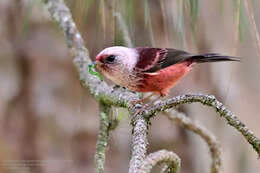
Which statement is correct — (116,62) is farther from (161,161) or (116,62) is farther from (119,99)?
(161,161)

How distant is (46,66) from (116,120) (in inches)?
78.2

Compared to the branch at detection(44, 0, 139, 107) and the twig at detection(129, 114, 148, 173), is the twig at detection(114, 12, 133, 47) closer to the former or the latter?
the branch at detection(44, 0, 139, 107)

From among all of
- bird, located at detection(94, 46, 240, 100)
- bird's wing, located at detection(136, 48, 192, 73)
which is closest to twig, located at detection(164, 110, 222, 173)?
bird, located at detection(94, 46, 240, 100)

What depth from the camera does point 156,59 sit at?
2.61 meters

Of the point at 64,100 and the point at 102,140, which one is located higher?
the point at 64,100

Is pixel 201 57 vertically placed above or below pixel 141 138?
above

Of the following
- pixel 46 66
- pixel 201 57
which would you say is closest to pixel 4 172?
pixel 46 66

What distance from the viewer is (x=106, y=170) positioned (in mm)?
4172

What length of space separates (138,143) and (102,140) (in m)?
0.53

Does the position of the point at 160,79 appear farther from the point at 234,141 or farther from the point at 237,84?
the point at 234,141

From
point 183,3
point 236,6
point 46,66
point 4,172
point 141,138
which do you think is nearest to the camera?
point 141,138

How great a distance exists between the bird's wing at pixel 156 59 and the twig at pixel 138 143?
2.59 ft

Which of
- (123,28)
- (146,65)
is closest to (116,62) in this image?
(146,65)

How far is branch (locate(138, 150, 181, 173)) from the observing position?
1405 mm
